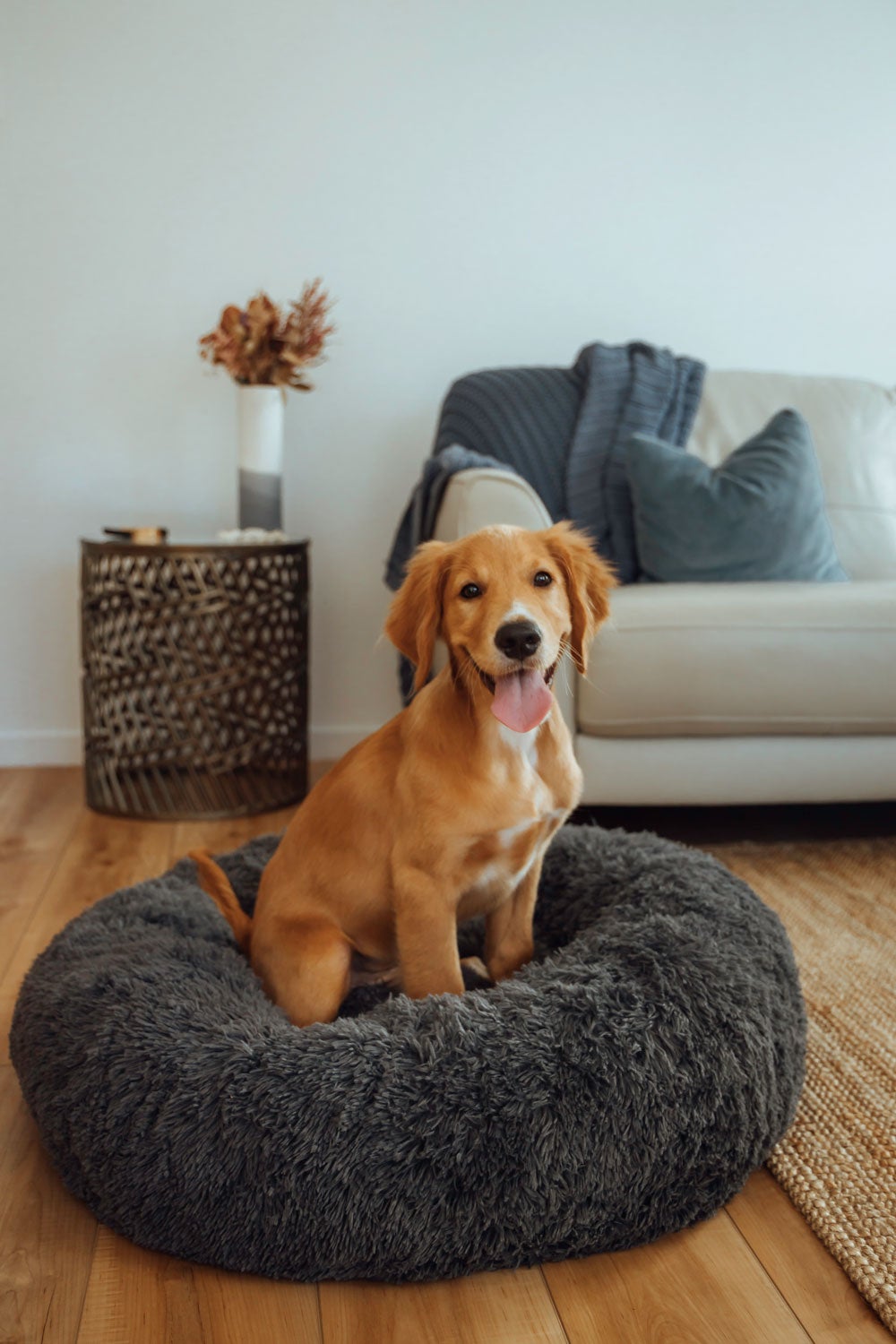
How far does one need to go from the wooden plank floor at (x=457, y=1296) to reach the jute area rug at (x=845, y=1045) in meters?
0.04

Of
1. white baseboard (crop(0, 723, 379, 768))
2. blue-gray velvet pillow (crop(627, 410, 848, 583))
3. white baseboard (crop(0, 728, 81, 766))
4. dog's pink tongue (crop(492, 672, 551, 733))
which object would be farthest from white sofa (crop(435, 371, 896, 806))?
white baseboard (crop(0, 728, 81, 766))

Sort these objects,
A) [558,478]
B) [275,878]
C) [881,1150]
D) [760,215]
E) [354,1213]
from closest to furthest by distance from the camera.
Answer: [354,1213], [881,1150], [275,878], [558,478], [760,215]

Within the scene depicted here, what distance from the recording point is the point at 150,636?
266cm

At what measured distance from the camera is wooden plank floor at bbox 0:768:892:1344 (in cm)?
104

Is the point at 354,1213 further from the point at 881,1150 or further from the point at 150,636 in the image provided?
the point at 150,636

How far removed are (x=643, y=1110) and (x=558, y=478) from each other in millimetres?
1862

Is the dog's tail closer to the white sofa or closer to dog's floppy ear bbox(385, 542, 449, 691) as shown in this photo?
dog's floppy ear bbox(385, 542, 449, 691)

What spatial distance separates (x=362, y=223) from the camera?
312cm

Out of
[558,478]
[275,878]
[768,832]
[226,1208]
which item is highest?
[558,478]

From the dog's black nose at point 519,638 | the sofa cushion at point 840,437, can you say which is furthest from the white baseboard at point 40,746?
the dog's black nose at point 519,638

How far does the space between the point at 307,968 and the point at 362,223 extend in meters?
2.35

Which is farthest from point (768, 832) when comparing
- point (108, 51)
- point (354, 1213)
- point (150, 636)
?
point (108, 51)

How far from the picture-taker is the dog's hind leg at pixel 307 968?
142 centimetres

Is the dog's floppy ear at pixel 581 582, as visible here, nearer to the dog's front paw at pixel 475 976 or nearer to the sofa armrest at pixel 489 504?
the dog's front paw at pixel 475 976
